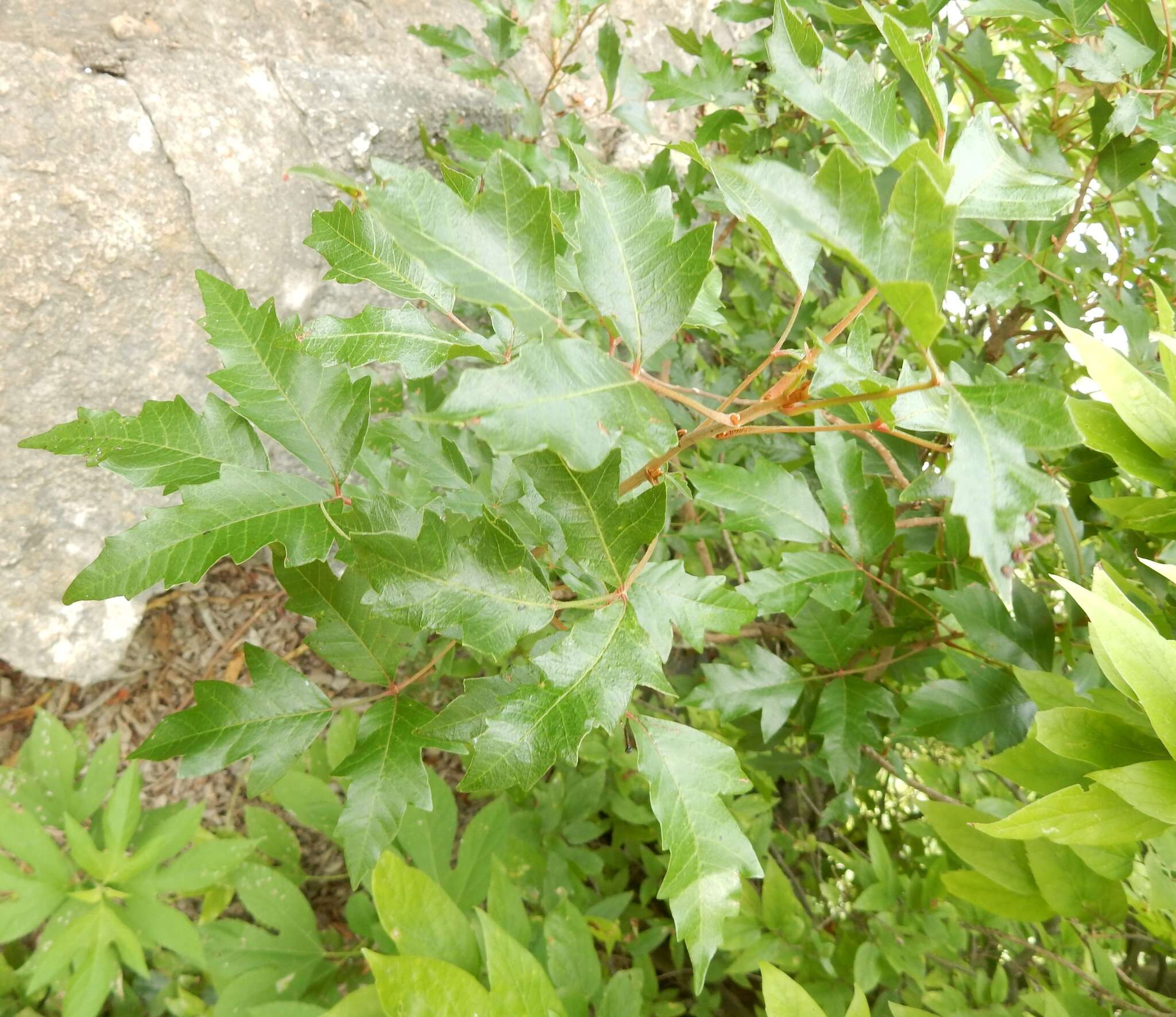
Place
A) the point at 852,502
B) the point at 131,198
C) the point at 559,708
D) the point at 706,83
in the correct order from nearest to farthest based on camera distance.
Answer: the point at 559,708
the point at 852,502
the point at 706,83
the point at 131,198

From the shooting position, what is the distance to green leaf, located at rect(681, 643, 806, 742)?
117cm

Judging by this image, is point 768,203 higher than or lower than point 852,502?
higher

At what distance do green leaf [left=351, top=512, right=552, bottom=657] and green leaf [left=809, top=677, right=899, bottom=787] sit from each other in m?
0.61

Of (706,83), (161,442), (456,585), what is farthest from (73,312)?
(456,585)

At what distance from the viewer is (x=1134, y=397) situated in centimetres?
71

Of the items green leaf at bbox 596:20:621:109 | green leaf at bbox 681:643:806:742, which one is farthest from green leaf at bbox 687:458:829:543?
green leaf at bbox 596:20:621:109

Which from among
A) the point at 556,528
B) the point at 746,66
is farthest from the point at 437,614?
the point at 746,66

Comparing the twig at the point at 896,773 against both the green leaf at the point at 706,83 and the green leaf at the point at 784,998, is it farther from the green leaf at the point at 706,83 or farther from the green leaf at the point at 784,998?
the green leaf at the point at 706,83

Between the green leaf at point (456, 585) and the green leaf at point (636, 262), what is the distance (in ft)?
0.75

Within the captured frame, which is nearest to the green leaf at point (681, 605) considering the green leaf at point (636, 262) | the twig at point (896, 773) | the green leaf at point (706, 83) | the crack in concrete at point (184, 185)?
the green leaf at point (636, 262)

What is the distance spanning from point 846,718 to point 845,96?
83cm

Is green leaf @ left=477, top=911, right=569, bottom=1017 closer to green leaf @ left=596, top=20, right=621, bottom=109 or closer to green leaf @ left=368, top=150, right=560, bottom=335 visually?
green leaf @ left=368, top=150, right=560, bottom=335

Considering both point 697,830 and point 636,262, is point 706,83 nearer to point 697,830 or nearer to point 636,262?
point 636,262

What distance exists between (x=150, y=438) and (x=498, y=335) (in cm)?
37
